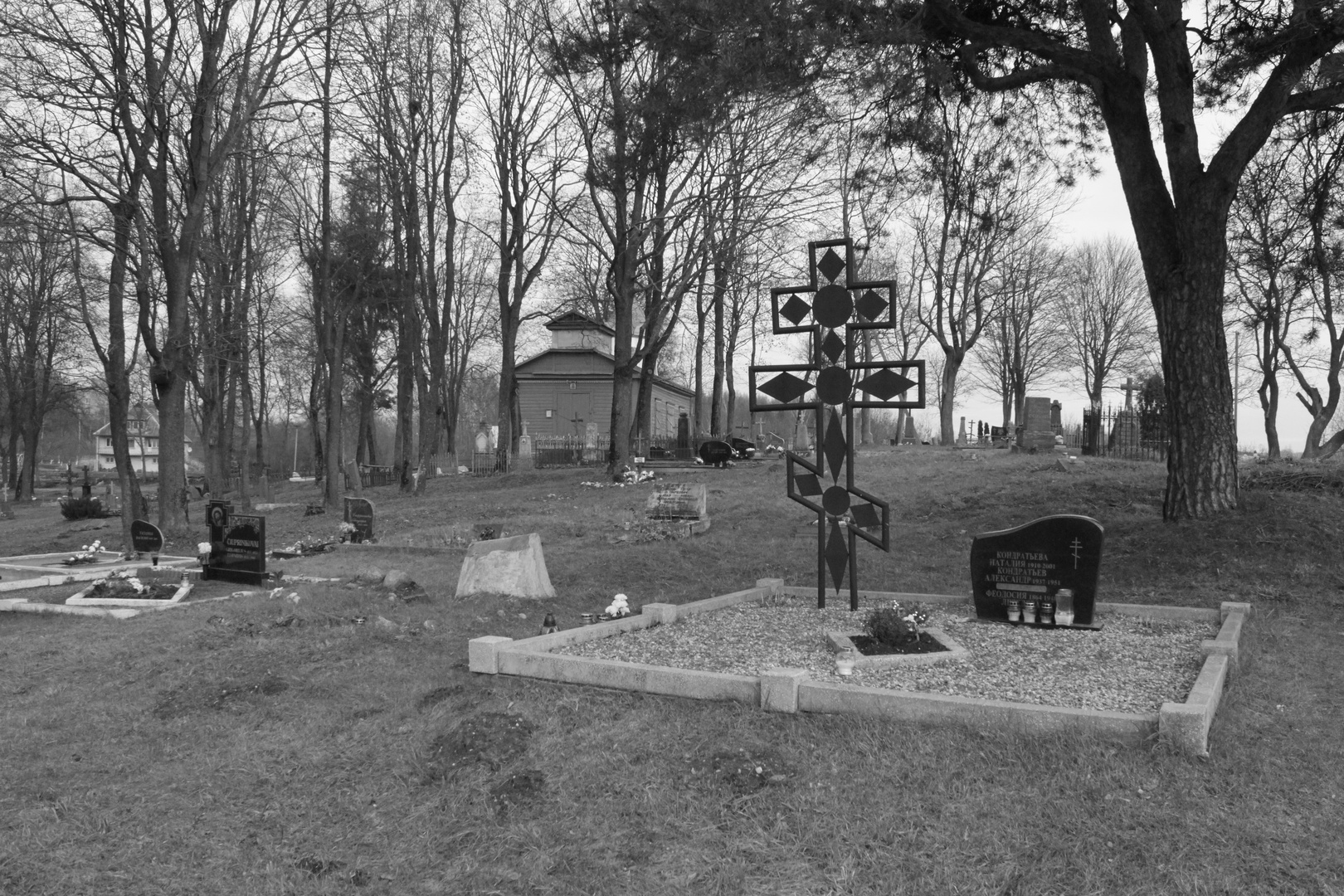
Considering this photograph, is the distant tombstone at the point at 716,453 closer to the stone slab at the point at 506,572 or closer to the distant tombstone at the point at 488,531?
the distant tombstone at the point at 488,531

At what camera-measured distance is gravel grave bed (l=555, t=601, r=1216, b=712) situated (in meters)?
5.32

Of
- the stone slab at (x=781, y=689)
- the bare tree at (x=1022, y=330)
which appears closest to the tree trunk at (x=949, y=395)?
the bare tree at (x=1022, y=330)

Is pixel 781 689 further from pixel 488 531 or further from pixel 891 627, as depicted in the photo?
pixel 488 531

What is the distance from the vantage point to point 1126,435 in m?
21.8

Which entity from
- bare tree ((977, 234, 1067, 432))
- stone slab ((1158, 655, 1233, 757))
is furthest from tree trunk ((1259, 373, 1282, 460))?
stone slab ((1158, 655, 1233, 757))

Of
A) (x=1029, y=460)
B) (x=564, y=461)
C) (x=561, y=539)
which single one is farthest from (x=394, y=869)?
(x=564, y=461)

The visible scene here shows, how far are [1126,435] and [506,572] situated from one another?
57.8ft

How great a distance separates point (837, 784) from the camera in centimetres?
424

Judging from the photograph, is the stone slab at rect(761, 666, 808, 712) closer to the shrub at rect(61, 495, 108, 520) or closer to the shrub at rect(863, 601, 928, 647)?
the shrub at rect(863, 601, 928, 647)

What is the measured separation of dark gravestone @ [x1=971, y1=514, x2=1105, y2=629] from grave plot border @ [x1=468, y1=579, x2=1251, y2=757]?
3.25 ft

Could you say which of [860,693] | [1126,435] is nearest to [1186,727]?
[860,693]

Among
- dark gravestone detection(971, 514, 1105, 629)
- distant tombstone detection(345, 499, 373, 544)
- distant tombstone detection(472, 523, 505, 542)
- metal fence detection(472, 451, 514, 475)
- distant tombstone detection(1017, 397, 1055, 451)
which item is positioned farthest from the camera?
metal fence detection(472, 451, 514, 475)

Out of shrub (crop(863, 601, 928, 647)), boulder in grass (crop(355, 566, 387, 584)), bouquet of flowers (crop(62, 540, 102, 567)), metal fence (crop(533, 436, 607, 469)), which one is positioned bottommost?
bouquet of flowers (crop(62, 540, 102, 567))

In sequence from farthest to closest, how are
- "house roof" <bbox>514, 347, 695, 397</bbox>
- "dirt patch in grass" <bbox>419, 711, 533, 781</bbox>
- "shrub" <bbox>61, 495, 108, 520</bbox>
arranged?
"house roof" <bbox>514, 347, 695, 397</bbox>
"shrub" <bbox>61, 495, 108, 520</bbox>
"dirt patch in grass" <bbox>419, 711, 533, 781</bbox>
